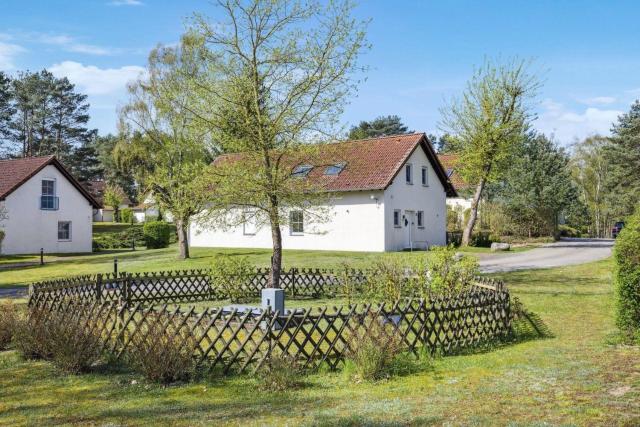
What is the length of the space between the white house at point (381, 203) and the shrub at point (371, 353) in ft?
78.6

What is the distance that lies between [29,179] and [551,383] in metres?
42.6

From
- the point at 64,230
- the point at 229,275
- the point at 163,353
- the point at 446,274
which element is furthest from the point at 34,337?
the point at 64,230

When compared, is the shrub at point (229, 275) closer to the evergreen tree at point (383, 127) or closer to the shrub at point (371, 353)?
the shrub at point (371, 353)

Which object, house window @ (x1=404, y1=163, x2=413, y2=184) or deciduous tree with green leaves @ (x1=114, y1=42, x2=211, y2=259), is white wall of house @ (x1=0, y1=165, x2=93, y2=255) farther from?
house window @ (x1=404, y1=163, x2=413, y2=184)

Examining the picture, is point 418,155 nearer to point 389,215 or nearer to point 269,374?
point 389,215

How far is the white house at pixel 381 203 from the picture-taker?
3531 centimetres

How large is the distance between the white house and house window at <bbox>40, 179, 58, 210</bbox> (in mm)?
14963

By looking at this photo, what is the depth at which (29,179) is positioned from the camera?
140ft

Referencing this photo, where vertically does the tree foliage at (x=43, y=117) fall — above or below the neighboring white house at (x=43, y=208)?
above

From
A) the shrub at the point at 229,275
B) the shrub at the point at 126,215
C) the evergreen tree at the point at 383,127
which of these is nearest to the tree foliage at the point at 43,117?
the shrub at the point at 126,215

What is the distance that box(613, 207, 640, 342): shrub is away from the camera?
33.4ft

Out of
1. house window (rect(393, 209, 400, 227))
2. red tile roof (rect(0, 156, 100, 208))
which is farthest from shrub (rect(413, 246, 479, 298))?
red tile roof (rect(0, 156, 100, 208))

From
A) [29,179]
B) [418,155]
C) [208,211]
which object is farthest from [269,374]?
[29,179]

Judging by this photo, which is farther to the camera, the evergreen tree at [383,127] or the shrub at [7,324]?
the evergreen tree at [383,127]
